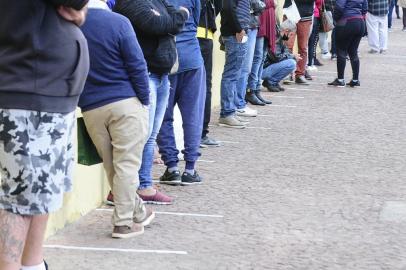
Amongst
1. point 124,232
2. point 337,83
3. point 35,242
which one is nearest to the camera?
point 35,242

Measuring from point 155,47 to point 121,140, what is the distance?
0.99 metres

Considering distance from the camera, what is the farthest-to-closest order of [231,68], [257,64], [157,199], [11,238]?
[257,64], [231,68], [157,199], [11,238]

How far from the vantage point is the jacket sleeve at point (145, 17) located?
5684mm

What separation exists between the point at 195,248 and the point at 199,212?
0.92 metres

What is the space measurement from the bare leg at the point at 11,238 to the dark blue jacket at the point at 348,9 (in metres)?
10.5

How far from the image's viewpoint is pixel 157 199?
639cm

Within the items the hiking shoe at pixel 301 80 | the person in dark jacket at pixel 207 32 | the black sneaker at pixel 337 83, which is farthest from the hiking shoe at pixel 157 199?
the black sneaker at pixel 337 83

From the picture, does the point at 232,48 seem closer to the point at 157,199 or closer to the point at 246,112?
the point at 246,112

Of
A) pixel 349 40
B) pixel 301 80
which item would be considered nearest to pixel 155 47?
pixel 349 40

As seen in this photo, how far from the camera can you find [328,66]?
57.8ft

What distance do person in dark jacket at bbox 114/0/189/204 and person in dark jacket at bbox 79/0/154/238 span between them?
1.85 feet

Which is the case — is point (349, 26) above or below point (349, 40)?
above

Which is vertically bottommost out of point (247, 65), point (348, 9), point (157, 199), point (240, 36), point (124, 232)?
point (157, 199)

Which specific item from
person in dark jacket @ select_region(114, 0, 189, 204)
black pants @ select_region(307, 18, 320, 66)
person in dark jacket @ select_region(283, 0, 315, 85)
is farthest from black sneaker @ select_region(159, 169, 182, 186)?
black pants @ select_region(307, 18, 320, 66)
